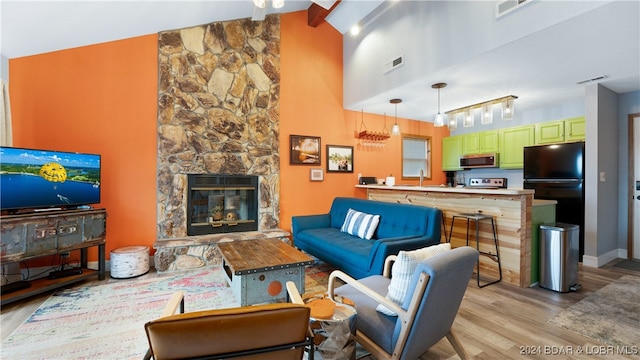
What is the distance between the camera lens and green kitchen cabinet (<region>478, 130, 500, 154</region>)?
5.51 m

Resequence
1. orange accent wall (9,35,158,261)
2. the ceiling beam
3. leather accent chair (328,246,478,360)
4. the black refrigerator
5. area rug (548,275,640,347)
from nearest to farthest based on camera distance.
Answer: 1. leather accent chair (328,246,478,360)
2. area rug (548,275,640,347)
3. orange accent wall (9,35,158,261)
4. the black refrigerator
5. the ceiling beam

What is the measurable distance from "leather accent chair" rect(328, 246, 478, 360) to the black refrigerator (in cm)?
365

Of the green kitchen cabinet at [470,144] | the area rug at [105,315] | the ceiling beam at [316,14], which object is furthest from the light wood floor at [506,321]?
the ceiling beam at [316,14]

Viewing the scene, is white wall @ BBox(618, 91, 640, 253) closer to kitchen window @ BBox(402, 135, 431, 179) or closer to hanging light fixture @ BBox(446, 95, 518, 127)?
hanging light fixture @ BBox(446, 95, 518, 127)

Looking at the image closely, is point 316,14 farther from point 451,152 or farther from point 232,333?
point 232,333

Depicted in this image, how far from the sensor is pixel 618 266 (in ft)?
12.1

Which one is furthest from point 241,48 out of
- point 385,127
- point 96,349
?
point 96,349

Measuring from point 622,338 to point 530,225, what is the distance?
3.86 ft

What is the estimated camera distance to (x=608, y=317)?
2.36m

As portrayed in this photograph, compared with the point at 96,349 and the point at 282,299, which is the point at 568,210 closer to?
the point at 282,299

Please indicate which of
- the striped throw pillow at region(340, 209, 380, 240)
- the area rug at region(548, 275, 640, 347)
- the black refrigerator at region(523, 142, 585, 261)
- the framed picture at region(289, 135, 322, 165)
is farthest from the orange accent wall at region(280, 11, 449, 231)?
the area rug at region(548, 275, 640, 347)

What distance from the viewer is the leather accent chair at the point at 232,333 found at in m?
0.92

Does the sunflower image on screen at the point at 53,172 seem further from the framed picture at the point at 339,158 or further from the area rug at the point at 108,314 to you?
the framed picture at the point at 339,158

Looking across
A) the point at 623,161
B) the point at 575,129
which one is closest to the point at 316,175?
the point at 575,129
